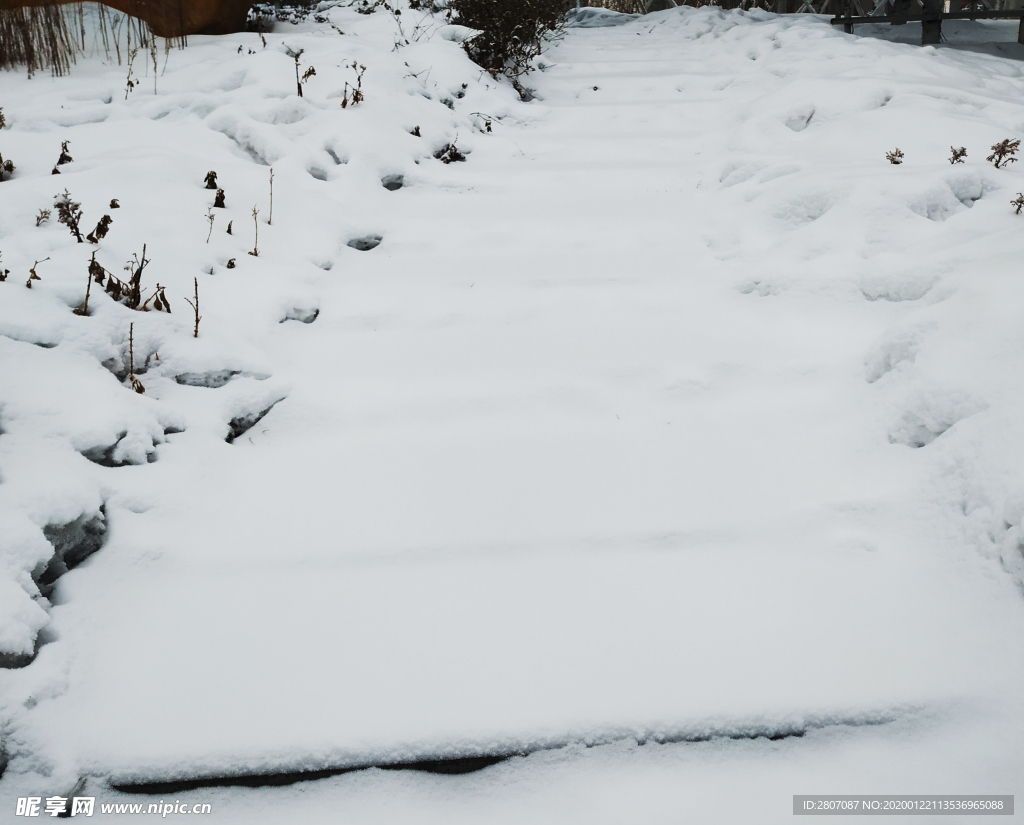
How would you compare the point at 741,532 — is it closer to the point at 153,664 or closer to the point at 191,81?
the point at 153,664

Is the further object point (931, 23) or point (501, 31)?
point (931, 23)

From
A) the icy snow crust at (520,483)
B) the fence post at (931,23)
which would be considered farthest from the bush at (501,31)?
the fence post at (931,23)

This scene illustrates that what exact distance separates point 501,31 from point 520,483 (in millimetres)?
5046

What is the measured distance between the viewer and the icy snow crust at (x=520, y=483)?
128 centimetres

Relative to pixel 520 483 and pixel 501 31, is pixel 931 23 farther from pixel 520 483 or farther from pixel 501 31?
Answer: pixel 520 483

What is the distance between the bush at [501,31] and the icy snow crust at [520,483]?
9.08 feet

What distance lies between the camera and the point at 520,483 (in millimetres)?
1857

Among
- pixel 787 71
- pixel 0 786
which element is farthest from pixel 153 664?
pixel 787 71

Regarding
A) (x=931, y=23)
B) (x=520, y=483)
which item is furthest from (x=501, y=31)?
(x=520, y=483)

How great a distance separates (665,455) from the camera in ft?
6.37

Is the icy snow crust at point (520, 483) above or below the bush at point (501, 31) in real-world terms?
below

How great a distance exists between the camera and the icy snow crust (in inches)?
50.2

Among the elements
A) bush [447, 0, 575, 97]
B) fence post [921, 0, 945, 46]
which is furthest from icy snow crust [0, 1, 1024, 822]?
fence post [921, 0, 945, 46]

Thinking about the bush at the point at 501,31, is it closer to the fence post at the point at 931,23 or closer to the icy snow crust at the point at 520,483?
the icy snow crust at the point at 520,483
